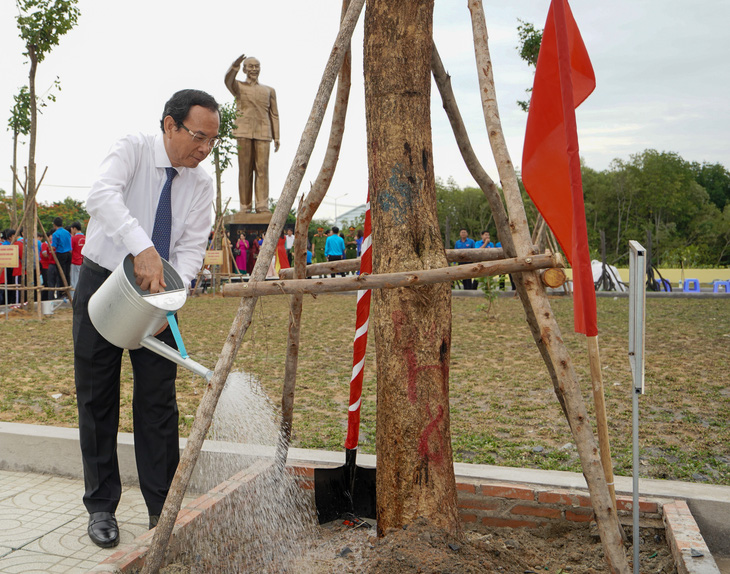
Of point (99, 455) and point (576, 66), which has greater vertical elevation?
point (576, 66)

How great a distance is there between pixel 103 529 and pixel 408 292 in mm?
1815

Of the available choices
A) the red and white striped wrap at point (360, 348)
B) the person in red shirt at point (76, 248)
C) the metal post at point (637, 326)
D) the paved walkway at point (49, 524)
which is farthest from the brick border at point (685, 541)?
the person in red shirt at point (76, 248)

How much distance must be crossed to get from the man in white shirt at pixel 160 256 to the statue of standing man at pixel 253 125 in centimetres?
1483

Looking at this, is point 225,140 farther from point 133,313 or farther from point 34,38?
point 133,313

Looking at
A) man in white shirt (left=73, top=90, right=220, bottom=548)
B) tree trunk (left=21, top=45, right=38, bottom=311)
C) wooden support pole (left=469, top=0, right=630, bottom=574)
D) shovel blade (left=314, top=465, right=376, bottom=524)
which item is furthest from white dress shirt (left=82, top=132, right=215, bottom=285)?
tree trunk (left=21, top=45, right=38, bottom=311)

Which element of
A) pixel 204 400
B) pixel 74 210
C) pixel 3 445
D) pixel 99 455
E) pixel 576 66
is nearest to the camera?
pixel 204 400

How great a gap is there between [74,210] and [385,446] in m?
33.0

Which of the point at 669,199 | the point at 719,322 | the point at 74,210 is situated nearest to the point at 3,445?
the point at 719,322

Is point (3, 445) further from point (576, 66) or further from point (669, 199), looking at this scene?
point (669, 199)

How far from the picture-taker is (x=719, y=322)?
10938mm

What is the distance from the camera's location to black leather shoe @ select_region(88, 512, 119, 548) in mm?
3166

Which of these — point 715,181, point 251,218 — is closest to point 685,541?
point 251,218

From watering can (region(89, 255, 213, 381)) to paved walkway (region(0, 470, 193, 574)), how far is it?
3.26ft

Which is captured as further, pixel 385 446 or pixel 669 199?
pixel 669 199
